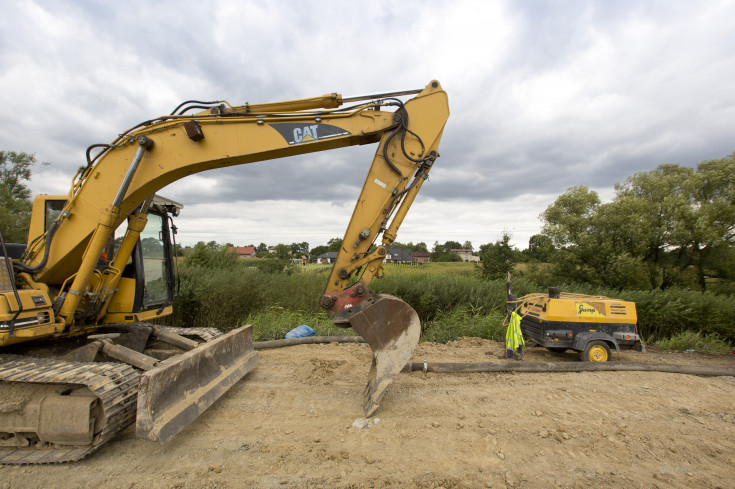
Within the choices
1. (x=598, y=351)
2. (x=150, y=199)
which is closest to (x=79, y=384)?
(x=150, y=199)

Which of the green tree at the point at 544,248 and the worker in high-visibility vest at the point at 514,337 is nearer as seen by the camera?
the worker in high-visibility vest at the point at 514,337

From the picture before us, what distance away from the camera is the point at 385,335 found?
3.61 m

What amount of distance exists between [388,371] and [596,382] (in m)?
3.06

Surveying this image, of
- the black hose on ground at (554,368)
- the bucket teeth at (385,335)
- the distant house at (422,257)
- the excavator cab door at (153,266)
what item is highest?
the distant house at (422,257)

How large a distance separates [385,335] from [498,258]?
1532cm

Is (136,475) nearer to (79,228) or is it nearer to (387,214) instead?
(79,228)

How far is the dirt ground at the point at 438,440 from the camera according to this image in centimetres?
272

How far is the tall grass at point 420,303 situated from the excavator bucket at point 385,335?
5.17 metres

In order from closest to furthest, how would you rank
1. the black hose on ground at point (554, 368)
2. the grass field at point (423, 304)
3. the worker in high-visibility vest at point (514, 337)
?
the black hose on ground at point (554, 368) → the worker in high-visibility vest at point (514, 337) → the grass field at point (423, 304)

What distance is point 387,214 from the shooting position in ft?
12.6

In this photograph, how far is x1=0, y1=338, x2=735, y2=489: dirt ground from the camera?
107 inches

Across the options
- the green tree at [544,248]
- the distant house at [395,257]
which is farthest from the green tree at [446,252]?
the green tree at [544,248]

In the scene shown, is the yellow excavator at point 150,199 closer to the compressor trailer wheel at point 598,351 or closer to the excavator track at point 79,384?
the excavator track at point 79,384

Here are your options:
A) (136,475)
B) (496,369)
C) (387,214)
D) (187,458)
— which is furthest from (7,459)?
(496,369)
